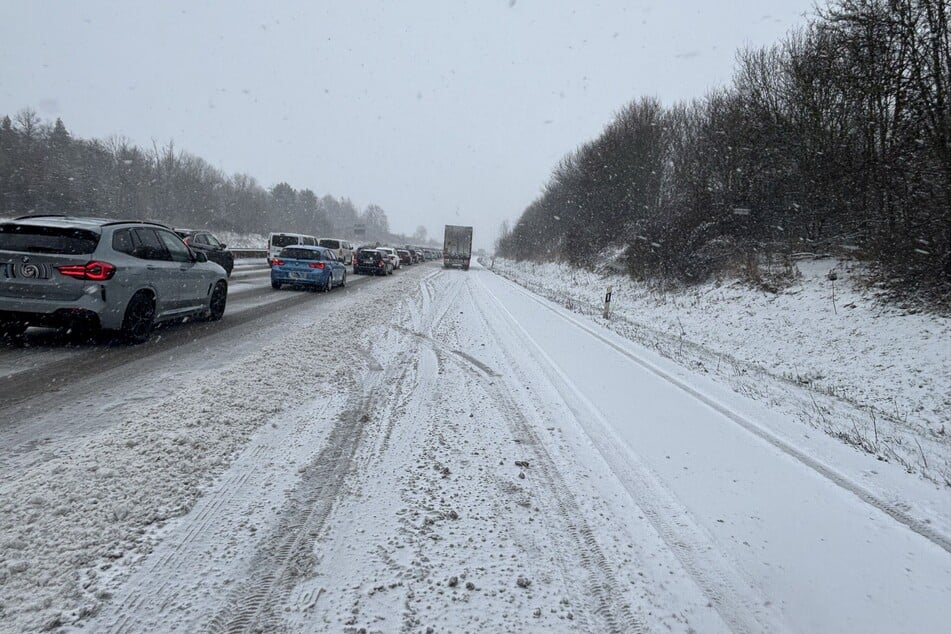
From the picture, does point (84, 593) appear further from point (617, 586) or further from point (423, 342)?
point (423, 342)

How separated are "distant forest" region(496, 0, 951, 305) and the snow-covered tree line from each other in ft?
200

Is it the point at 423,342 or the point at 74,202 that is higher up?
the point at 74,202

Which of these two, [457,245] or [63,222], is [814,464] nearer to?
[63,222]

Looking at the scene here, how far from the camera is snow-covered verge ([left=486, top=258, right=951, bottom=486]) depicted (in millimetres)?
5397

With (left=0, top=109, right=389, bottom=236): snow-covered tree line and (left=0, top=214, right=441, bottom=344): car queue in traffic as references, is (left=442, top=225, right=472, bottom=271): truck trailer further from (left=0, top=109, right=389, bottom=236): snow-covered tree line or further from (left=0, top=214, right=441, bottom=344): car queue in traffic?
(left=0, top=109, right=389, bottom=236): snow-covered tree line

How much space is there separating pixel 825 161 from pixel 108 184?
260 feet

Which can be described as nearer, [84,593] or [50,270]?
[84,593]

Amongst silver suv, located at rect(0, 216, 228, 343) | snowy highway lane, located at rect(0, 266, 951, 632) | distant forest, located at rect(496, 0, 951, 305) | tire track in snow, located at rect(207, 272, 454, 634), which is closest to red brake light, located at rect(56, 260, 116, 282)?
silver suv, located at rect(0, 216, 228, 343)

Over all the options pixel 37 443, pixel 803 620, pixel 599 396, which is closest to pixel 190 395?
pixel 37 443

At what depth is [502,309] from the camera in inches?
548

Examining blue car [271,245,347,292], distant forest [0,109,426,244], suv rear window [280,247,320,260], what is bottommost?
blue car [271,245,347,292]

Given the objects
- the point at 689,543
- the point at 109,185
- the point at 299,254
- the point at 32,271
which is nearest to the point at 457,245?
the point at 299,254

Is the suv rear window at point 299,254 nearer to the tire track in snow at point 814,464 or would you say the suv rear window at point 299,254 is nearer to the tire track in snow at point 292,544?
the tire track in snow at point 814,464

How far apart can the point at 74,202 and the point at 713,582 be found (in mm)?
69455
